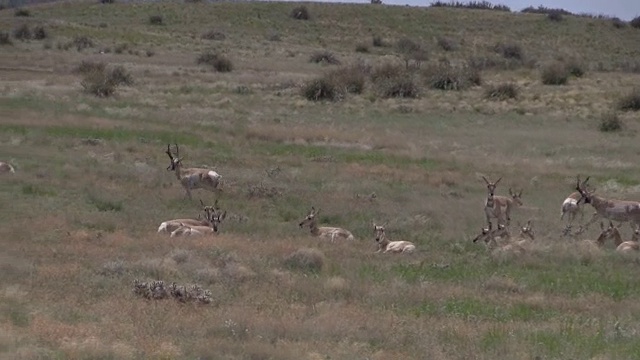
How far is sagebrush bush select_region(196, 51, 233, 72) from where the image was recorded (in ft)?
213

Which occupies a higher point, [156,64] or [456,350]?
[456,350]

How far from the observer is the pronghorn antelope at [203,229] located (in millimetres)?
18913

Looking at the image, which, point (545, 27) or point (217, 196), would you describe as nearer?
point (217, 196)

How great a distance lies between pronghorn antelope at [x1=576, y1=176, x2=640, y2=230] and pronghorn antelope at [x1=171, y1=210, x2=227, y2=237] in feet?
26.1

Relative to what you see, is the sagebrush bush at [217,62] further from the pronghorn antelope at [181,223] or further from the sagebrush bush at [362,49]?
the pronghorn antelope at [181,223]

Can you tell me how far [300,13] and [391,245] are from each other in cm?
9259

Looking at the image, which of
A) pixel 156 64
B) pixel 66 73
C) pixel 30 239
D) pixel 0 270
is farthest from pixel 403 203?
pixel 156 64

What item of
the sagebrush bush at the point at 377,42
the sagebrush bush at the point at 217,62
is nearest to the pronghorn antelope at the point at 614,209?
the sagebrush bush at the point at 217,62

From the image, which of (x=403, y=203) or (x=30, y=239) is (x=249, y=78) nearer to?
(x=403, y=203)

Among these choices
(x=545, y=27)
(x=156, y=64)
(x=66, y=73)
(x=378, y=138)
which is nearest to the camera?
(x=378, y=138)

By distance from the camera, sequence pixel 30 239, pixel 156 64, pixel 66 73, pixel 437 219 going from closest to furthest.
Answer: pixel 30 239 → pixel 437 219 → pixel 66 73 → pixel 156 64

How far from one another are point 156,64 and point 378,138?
33.7m

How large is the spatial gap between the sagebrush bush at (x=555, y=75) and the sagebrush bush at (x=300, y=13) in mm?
50657

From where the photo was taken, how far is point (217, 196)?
24.7m
